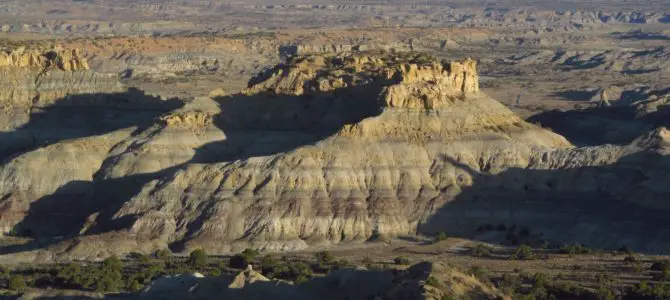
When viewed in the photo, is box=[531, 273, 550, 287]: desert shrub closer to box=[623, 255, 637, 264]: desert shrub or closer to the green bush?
box=[623, 255, 637, 264]: desert shrub

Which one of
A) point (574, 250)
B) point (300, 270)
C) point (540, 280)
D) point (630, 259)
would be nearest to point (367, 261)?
point (300, 270)

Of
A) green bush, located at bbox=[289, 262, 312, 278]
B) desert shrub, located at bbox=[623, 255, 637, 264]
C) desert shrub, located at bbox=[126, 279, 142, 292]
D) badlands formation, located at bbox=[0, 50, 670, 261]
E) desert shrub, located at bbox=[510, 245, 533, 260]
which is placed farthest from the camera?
badlands formation, located at bbox=[0, 50, 670, 261]

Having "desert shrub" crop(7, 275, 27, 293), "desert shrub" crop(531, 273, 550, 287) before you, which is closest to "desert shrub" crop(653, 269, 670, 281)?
"desert shrub" crop(531, 273, 550, 287)

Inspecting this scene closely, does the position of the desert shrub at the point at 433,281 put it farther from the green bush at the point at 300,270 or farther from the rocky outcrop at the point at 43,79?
the rocky outcrop at the point at 43,79

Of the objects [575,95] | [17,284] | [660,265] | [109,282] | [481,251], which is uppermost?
[575,95]

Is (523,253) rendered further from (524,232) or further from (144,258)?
(144,258)

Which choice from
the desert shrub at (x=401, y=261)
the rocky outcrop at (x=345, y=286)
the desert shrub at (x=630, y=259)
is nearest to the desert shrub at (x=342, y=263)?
the desert shrub at (x=401, y=261)
